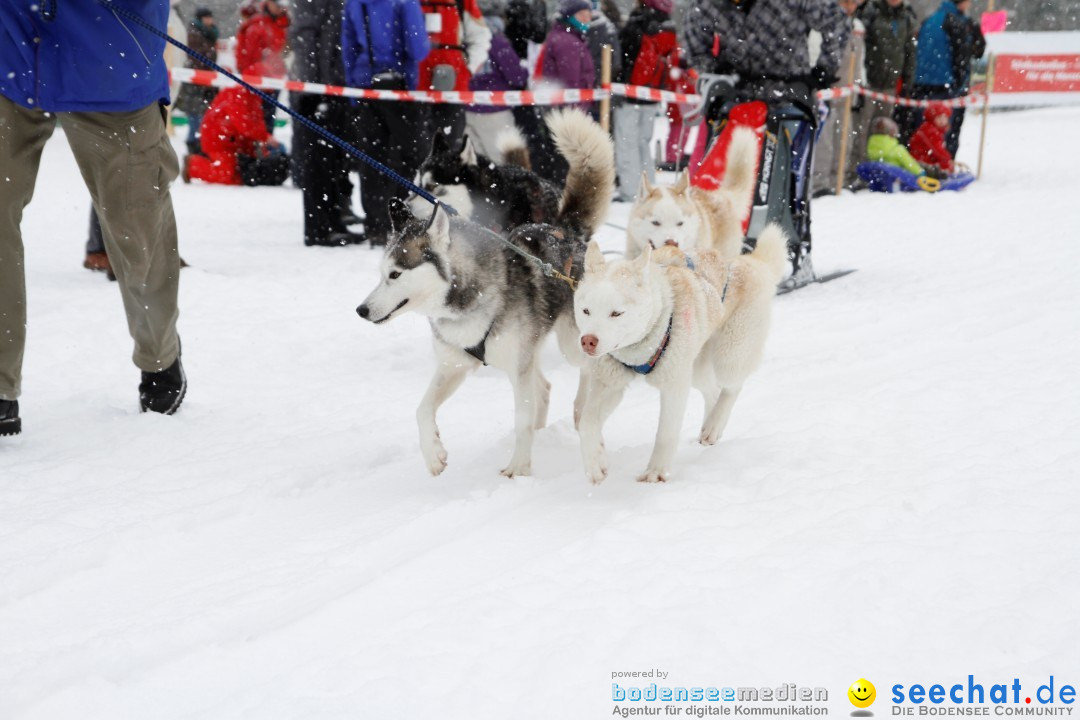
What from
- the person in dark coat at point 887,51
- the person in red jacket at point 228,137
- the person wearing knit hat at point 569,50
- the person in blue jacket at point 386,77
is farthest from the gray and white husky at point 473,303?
the person in dark coat at point 887,51

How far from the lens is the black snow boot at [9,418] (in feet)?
10.1

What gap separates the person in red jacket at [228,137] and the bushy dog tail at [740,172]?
6152 millimetres

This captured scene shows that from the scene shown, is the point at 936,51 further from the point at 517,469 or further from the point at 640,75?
the point at 517,469

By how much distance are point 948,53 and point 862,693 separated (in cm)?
1110

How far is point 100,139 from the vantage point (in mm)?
3027

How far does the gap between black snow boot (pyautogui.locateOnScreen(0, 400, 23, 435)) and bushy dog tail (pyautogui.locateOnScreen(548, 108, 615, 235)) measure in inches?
86.2

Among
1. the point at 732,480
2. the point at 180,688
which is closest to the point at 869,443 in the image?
the point at 732,480

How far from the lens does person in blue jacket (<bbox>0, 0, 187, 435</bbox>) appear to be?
2.87 meters

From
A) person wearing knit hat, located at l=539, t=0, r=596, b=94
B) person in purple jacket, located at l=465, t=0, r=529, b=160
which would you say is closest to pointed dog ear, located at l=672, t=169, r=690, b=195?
person in purple jacket, located at l=465, t=0, r=529, b=160

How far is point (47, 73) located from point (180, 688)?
81.8 inches

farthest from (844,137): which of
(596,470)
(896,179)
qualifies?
(596,470)

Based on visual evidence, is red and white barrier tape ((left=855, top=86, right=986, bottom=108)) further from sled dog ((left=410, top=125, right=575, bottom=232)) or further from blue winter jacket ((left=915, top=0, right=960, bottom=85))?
sled dog ((left=410, top=125, right=575, bottom=232))

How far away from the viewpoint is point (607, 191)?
3883 mm

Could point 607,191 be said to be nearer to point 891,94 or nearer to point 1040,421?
point 1040,421
